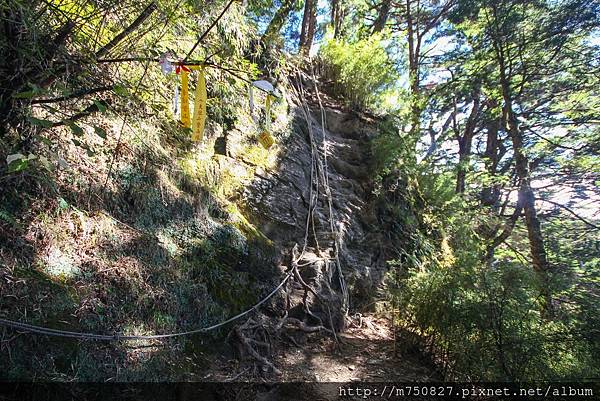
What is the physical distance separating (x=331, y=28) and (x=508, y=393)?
718cm

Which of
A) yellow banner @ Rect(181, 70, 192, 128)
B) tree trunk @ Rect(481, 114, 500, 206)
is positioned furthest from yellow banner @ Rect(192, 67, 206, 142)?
tree trunk @ Rect(481, 114, 500, 206)

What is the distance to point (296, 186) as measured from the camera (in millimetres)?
4793

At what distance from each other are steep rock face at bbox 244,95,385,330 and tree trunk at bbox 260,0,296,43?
1.37m

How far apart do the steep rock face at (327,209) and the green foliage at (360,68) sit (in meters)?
0.51

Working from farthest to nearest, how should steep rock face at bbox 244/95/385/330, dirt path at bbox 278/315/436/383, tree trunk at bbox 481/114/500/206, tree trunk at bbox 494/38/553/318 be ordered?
tree trunk at bbox 481/114/500/206, tree trunk at bbox 494/38/553/318, steep rock face at bbox 244/95/385/330, dirt path at bbox 278/315/436/383

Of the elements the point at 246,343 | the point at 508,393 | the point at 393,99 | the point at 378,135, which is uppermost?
the point at 393,99

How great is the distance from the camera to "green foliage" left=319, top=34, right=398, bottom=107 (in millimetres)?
6344

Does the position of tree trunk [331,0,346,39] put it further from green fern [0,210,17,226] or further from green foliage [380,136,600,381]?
green fern [0,210,17,226]

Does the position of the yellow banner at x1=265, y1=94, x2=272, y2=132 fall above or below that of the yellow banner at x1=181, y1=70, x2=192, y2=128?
above

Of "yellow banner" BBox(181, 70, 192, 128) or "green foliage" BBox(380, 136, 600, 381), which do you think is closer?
"yellow banner" BBox(181, 70, 192, 128)

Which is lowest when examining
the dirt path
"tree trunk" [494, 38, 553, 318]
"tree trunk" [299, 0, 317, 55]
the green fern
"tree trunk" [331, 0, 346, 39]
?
the dirt path

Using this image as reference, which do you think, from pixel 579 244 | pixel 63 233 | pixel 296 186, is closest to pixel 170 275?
pixel 63 233

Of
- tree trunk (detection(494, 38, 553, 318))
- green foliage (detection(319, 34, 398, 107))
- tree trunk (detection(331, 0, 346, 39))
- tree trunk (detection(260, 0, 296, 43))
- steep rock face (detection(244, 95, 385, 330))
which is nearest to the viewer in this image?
steep rock face (detection(244, 95, 385, 330))

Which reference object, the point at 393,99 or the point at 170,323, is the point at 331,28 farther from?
the point at 170,323
